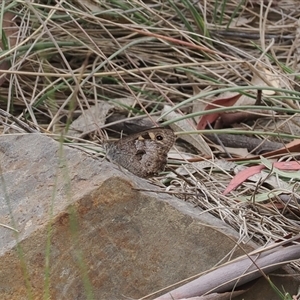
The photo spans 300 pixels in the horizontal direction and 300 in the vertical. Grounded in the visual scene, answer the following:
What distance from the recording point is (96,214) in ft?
5.25

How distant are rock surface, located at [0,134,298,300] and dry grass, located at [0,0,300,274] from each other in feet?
1.72

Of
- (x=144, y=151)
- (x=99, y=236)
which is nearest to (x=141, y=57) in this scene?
(x=144, y=151)

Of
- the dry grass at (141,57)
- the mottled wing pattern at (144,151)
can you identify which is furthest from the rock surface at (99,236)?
the dry grass at (141,57)

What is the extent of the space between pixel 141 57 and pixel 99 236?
1628 mm

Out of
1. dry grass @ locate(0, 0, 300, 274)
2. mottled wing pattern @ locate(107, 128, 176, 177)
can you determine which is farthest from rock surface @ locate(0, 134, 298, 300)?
dry grass @ locate(0, 0, 300, 274)

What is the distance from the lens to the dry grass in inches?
102

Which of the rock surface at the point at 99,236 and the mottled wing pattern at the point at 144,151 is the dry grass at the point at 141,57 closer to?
the mottled wing pattern at the point at 144,151

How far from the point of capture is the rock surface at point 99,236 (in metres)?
1.53

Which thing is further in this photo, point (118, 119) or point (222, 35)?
point (222, 35)

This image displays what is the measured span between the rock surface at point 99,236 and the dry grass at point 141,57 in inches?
20.7

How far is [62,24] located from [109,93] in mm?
366

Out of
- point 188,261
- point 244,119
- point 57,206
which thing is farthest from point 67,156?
point 244,119

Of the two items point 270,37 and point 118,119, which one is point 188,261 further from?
point 270,37

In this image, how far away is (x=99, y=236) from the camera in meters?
1.60
